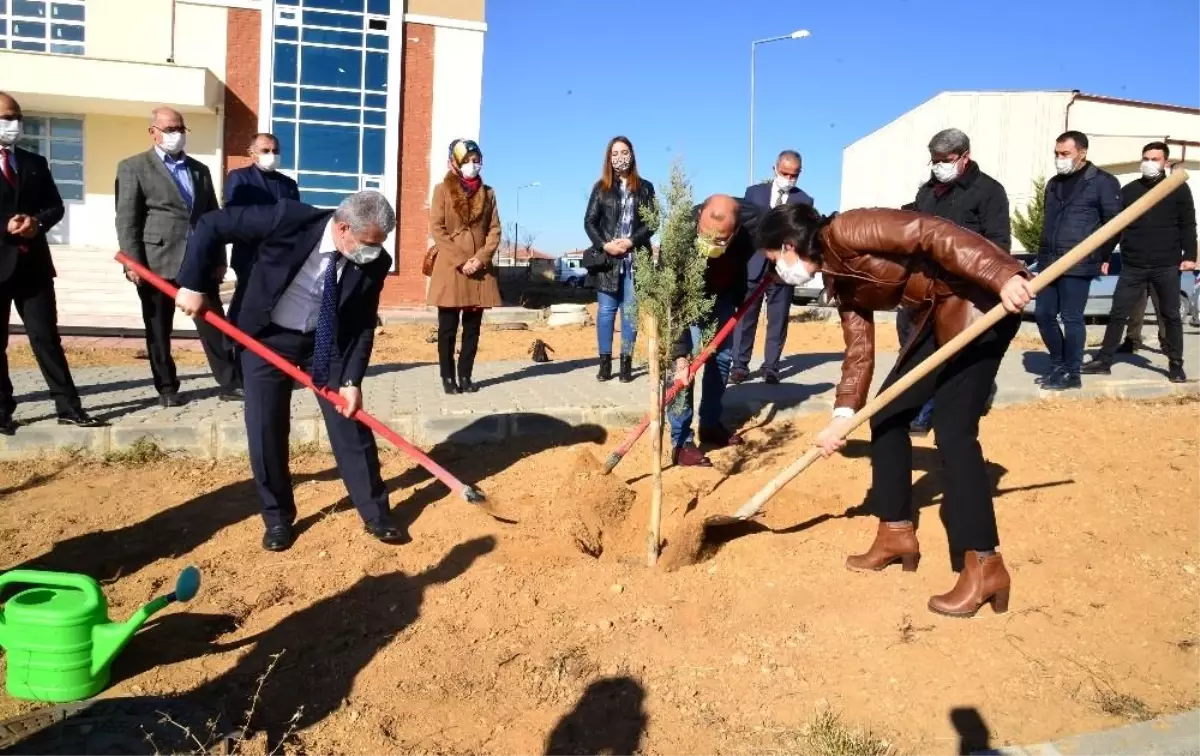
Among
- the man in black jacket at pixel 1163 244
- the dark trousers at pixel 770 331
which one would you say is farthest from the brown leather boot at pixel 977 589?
the man in black jacket at pixel 1163 244

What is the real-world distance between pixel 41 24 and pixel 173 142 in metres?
13.6

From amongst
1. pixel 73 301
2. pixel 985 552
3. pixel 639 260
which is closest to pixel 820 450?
pixel 985 552

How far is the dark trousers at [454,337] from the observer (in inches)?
269

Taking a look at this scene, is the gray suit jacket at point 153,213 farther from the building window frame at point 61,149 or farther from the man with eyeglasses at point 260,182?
the building window frame at point 61,149

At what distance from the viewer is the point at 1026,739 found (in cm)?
266

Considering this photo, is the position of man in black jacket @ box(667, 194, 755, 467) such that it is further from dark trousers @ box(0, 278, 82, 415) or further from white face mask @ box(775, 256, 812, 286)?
dark trousers @ box(0, 278, 82, 415)

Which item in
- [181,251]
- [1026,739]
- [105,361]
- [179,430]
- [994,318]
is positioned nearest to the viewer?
[1026,739]

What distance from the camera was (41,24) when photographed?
1625 cm

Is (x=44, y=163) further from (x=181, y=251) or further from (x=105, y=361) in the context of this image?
(x=105, y=361)

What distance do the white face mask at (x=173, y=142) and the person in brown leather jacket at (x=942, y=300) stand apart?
425 centimetres

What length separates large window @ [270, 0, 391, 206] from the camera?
52.7 ft

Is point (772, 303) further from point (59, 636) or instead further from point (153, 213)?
point (59, 636)

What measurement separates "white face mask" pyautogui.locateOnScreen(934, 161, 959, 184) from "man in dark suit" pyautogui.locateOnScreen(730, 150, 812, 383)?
1744 millimetres

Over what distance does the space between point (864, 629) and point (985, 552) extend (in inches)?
22.0
